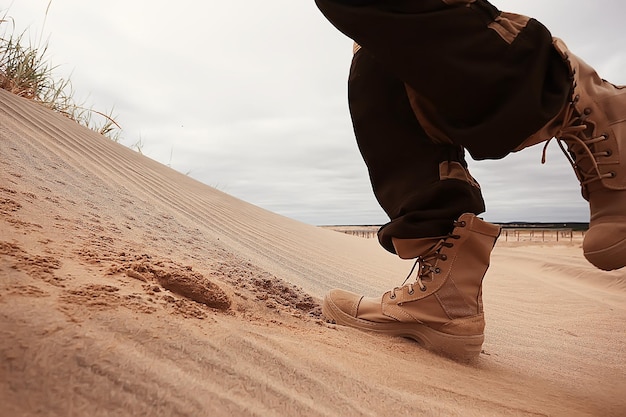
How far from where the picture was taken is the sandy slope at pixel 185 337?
0.58 metres

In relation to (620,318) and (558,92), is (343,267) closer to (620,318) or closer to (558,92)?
(620,318)

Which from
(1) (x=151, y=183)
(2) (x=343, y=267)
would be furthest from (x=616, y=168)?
(1) (x=151, y=183)

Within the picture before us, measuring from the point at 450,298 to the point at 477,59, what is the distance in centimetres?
65

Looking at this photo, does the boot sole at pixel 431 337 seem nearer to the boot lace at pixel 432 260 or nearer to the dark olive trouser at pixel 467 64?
the boot lace at pixel 432 260

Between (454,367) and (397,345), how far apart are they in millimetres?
156

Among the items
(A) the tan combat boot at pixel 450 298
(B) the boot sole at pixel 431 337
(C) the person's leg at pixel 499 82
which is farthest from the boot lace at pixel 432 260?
(C) the person's leg at pixel 499 82

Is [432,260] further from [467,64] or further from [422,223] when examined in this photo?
[467,64]

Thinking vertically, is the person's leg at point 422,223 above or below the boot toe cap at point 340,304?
above

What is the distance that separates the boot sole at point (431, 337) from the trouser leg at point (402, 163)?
24 centimetres

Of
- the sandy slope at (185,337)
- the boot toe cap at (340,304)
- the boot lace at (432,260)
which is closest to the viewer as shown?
the sandy slope at (185,337)

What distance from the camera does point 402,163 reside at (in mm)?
1309

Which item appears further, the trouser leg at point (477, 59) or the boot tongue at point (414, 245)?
the boot tongue at point (414, 245)

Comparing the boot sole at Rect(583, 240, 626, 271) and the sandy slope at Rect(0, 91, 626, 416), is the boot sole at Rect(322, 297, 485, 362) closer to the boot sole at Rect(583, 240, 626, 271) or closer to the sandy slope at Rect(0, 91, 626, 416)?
the sandy slope at Rect(0, 91, 626, 416)

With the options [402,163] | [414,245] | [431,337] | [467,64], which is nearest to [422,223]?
[414,245]
